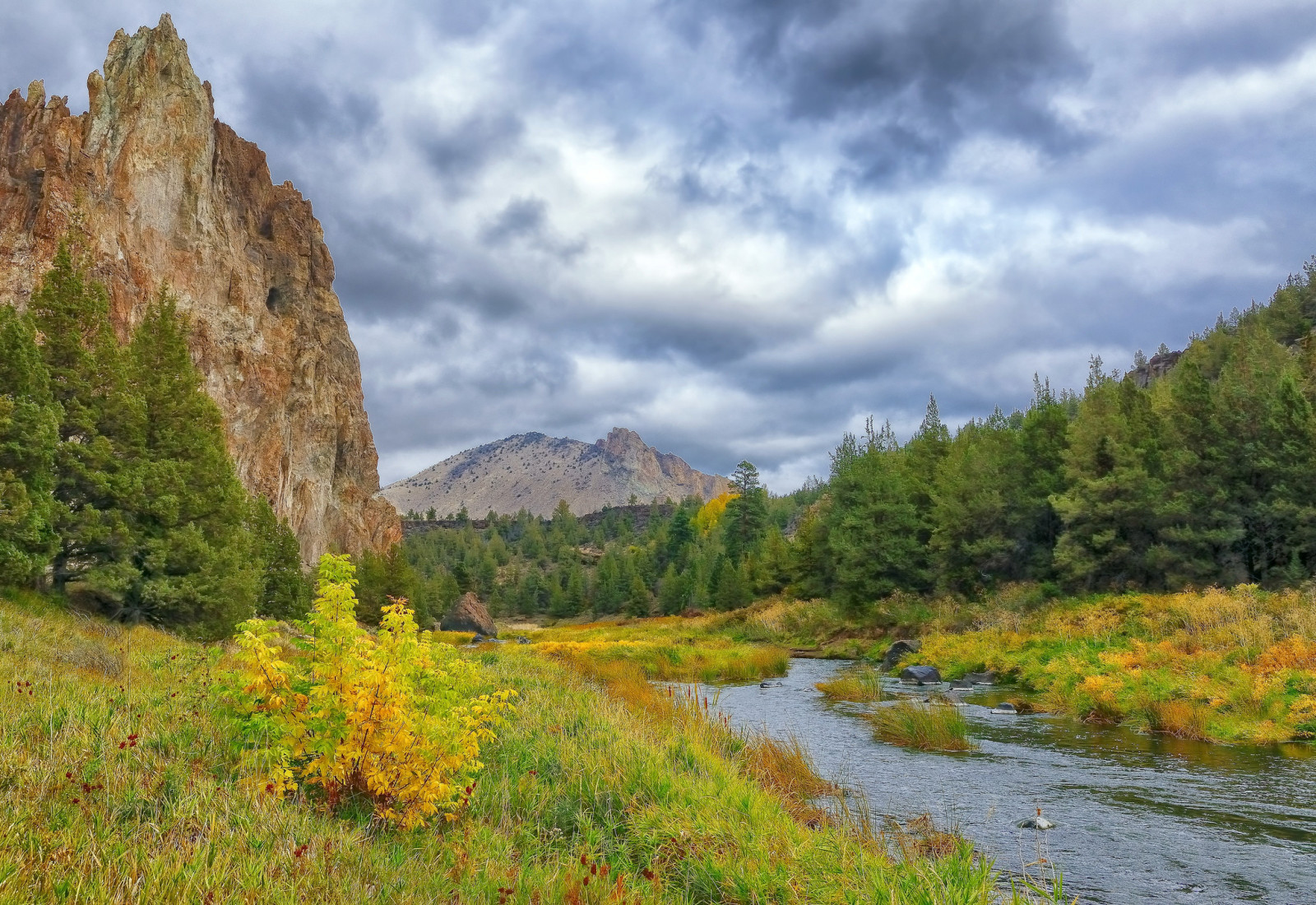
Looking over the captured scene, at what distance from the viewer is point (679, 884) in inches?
233

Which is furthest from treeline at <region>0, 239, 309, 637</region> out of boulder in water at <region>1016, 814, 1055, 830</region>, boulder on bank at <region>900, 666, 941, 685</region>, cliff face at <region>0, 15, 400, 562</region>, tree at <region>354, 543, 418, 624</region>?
cliff face at <region>0, 15, 400, 562</region>

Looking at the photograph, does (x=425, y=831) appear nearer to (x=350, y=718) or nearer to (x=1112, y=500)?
(x=350, y=718)

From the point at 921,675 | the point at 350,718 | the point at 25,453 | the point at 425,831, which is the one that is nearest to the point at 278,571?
the point at 25,453

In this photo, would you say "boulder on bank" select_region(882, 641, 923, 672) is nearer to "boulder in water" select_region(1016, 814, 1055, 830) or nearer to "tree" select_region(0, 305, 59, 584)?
"boulder in water" select_region(1016, 814, 1055, 830)

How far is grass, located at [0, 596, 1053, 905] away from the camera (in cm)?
423

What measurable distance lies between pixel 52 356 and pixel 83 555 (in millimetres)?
5724

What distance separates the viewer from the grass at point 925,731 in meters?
14.0

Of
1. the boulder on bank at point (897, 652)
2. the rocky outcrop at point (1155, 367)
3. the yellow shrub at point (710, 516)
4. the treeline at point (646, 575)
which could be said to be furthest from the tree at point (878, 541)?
the rocky outcrop at point (1155, 367)

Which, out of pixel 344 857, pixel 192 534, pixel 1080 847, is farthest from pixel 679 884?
pixel 192 534

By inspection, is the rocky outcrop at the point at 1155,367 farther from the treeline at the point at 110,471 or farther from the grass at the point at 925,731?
the treeline at the point at 110,471

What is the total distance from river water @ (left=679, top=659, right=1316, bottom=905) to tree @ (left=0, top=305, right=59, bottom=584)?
1776cm

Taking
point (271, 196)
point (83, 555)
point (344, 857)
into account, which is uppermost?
point (271, 196)

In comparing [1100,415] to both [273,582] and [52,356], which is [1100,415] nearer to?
[52,356]

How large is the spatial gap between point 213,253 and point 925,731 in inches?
3679
